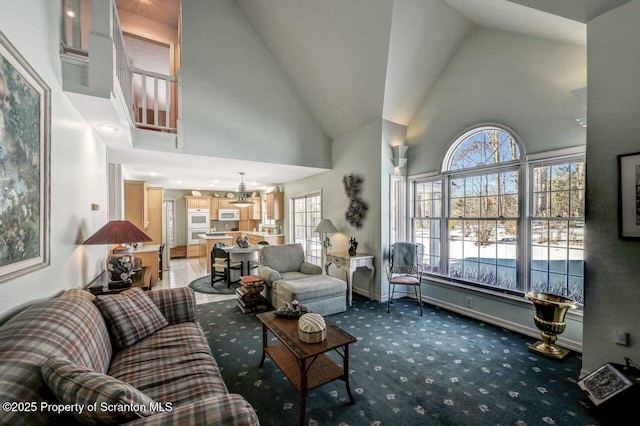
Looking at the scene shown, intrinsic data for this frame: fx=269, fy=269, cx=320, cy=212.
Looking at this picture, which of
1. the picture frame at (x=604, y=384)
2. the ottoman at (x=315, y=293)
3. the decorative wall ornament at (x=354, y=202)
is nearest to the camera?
the picture frame at (x=604, y=384)

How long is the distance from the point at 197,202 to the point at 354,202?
6.48m

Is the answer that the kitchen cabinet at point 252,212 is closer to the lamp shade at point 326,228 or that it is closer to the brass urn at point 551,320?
the lamp shade at point 326,228

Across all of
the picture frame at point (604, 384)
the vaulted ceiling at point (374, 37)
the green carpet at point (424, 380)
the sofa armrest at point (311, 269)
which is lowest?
the green carpet at point (424, 380)

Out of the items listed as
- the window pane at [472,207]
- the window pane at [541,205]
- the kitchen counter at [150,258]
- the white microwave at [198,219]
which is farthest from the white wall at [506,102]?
the white microwave at [198,219]

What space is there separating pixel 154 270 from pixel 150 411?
4.95 meters

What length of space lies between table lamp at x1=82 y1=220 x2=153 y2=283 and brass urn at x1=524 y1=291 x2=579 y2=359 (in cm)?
400

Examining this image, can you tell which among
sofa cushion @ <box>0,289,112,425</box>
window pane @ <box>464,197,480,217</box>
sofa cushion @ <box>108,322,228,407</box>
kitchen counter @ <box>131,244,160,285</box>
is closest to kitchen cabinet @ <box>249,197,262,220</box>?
kitchen counter @ <box>131,244,160,285</box>

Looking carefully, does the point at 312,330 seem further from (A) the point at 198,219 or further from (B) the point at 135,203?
(A) the point at 198,219

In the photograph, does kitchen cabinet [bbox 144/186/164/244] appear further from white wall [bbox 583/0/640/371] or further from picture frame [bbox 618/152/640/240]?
picture frame [bbox 618/152/640/240]

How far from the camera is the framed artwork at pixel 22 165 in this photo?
1360mm

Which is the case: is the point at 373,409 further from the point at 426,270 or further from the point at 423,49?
the point at 423,49

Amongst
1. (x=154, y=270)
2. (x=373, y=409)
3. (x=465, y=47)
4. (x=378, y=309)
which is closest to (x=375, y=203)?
(x=378, y=309)

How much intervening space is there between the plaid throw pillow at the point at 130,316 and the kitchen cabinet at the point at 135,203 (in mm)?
4049

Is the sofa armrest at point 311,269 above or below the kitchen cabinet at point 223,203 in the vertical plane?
below
